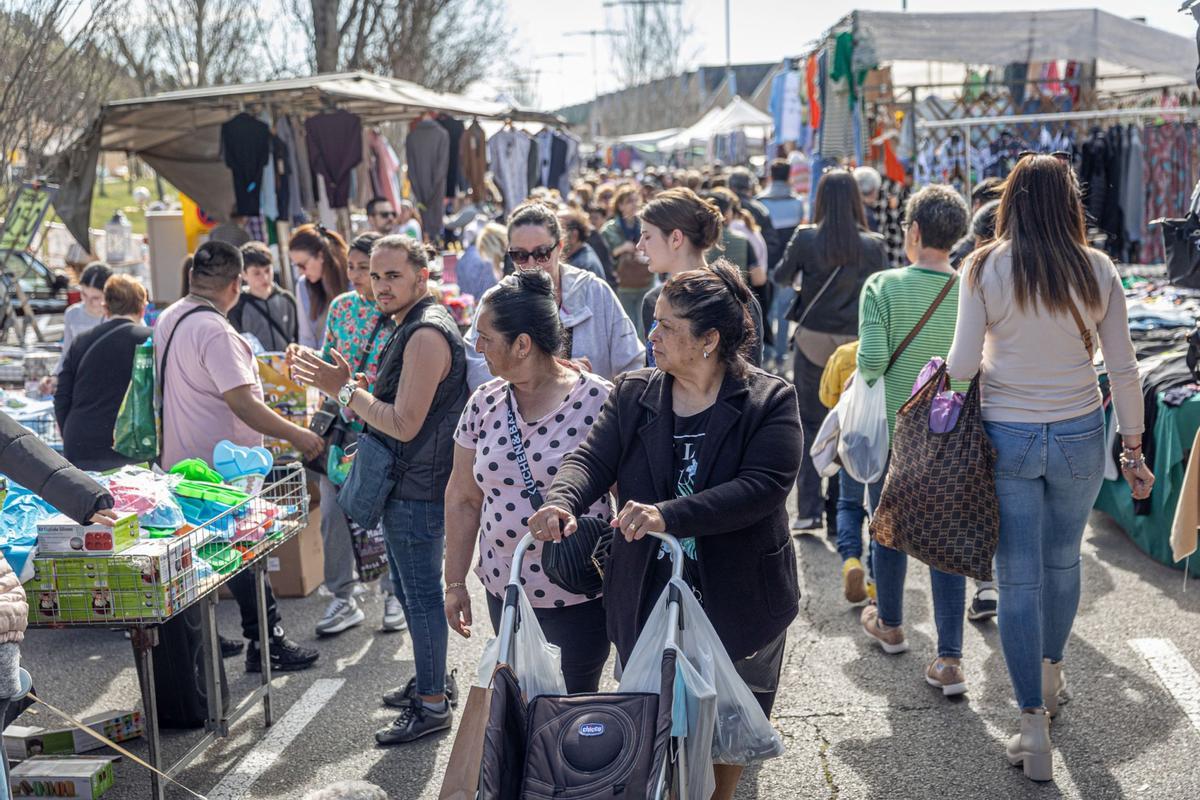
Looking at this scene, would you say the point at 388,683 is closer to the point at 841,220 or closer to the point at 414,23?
the point at 841,220

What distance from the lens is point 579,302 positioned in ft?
17.1

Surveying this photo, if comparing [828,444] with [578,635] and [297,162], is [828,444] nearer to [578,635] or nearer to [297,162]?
[578,635]

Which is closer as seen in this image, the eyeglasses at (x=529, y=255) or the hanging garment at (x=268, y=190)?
the eyeglasses at (x=529, y=255)

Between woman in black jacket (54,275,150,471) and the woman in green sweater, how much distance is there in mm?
3436

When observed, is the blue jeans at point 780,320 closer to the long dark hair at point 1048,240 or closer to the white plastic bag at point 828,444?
the white plastic bag at point 828,444

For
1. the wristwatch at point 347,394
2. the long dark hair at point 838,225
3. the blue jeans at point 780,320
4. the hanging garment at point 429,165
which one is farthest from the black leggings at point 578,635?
the hanging garment at point 429,165

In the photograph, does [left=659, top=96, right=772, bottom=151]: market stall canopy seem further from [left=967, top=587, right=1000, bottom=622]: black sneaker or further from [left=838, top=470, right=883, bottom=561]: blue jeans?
[left=967, top=587, right=1000, bottom=622]: black sneaker

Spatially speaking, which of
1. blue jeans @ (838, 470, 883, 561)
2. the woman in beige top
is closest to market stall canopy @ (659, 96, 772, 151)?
blue jeans @ (838, 470, 883, 561)

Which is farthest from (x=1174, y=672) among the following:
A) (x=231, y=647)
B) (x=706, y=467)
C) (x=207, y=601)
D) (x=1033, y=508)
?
(x=231, y=647)

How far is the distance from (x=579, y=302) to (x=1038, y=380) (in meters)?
2.05

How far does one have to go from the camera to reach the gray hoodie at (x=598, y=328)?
17.0 ft

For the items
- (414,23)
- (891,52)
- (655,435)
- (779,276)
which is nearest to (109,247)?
(414,23)

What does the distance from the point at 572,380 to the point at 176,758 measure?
2292 mm

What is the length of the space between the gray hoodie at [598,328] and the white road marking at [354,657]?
1738 millimetres
